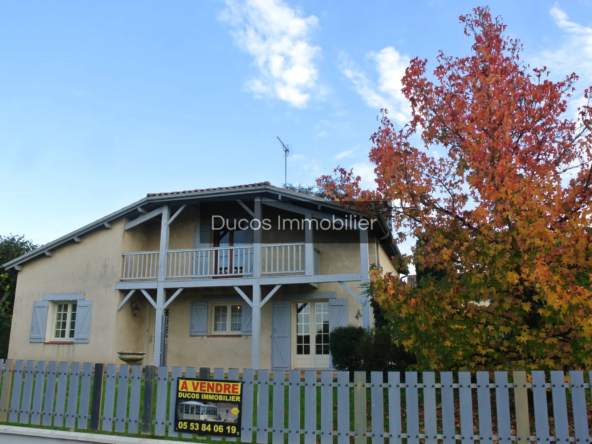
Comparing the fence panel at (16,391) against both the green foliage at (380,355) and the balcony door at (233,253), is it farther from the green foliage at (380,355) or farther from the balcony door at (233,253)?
the balcony door at (233,253)

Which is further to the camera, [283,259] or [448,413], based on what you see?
[283,259]

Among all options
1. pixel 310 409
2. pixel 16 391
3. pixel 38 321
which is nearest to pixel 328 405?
pixel 310 409

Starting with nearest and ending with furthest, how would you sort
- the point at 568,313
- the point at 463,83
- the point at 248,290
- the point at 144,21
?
1. the point at 568,313
2. the point at 463,83
3. the point at 144,21
4. the point at 248,290

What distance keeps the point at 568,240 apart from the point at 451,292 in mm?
1585

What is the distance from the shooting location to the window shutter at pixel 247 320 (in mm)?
15008

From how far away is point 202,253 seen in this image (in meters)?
15.3

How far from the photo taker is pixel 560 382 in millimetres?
5141

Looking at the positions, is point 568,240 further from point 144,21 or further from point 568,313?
point 144,21

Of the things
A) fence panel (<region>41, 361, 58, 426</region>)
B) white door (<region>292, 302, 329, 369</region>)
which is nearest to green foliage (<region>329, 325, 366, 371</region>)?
white door (<region>292, 302, 329, 369</region>)

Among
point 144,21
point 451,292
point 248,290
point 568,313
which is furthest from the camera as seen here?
point 248,290

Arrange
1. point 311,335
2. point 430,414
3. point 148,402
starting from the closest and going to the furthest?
point 430,414
point 148,402
point 311,335

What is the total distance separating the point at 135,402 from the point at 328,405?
247cm

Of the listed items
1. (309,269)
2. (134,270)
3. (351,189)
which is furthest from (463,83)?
(134,270)

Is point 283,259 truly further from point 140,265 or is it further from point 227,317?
point 140,265
